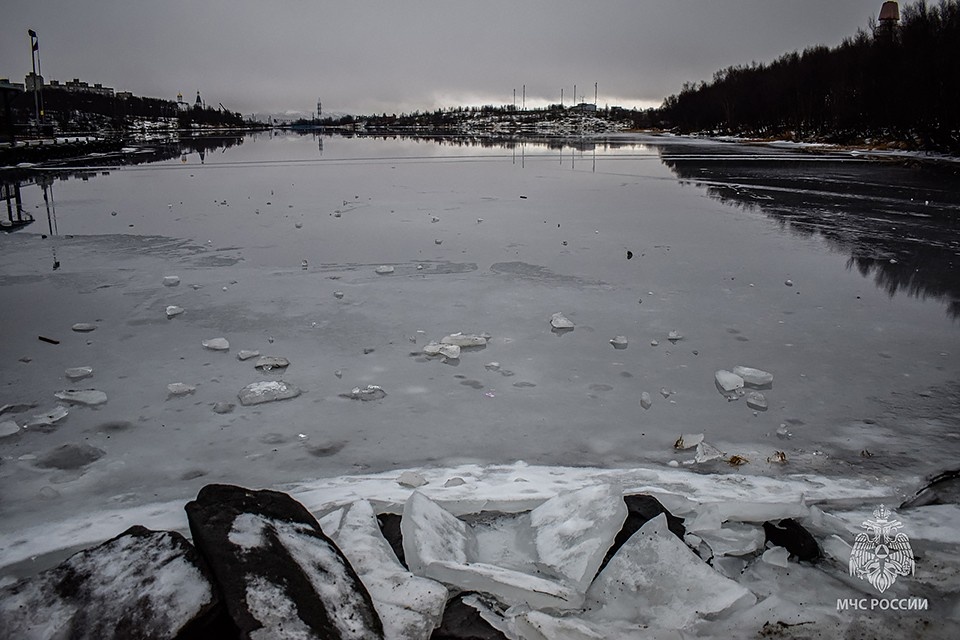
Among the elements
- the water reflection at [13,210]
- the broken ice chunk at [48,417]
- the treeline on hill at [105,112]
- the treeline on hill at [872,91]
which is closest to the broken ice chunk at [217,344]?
the broken ice chunk at [48,417]

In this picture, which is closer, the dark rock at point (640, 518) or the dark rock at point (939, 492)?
the dark rock at point (640, 518)

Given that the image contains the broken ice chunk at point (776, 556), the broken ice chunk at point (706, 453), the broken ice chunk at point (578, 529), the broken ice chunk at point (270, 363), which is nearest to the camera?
the broken ice chunk at point (578, 529)

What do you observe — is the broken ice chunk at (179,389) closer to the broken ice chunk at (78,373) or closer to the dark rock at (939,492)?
the broken ice chunk at (78,373)

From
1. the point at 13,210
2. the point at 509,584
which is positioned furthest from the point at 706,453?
the point at 13,210

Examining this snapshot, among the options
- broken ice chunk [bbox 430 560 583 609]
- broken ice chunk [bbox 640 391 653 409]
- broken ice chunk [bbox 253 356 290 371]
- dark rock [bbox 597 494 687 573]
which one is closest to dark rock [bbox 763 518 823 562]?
dark rock [bbox 597 494 687 573]

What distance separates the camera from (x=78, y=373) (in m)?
3.95

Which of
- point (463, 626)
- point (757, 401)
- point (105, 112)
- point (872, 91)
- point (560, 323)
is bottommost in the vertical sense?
point (463, 626)

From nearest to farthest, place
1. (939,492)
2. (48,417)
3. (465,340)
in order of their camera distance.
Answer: (939,492), (48,417), (465,340)

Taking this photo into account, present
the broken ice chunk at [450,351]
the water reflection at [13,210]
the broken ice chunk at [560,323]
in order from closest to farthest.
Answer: the broken ice chunk at [450,351]
the broken ice chunk at [560,323]
the water reflection at [13,210]

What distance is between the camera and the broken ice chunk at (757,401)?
358 centimetres

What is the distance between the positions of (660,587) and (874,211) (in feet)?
39.3

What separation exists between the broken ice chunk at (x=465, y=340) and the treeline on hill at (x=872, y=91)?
3317 cm

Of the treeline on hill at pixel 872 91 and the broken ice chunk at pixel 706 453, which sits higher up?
the treeline on hill at pixel 872 91

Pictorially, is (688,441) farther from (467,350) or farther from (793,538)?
(467,350)
